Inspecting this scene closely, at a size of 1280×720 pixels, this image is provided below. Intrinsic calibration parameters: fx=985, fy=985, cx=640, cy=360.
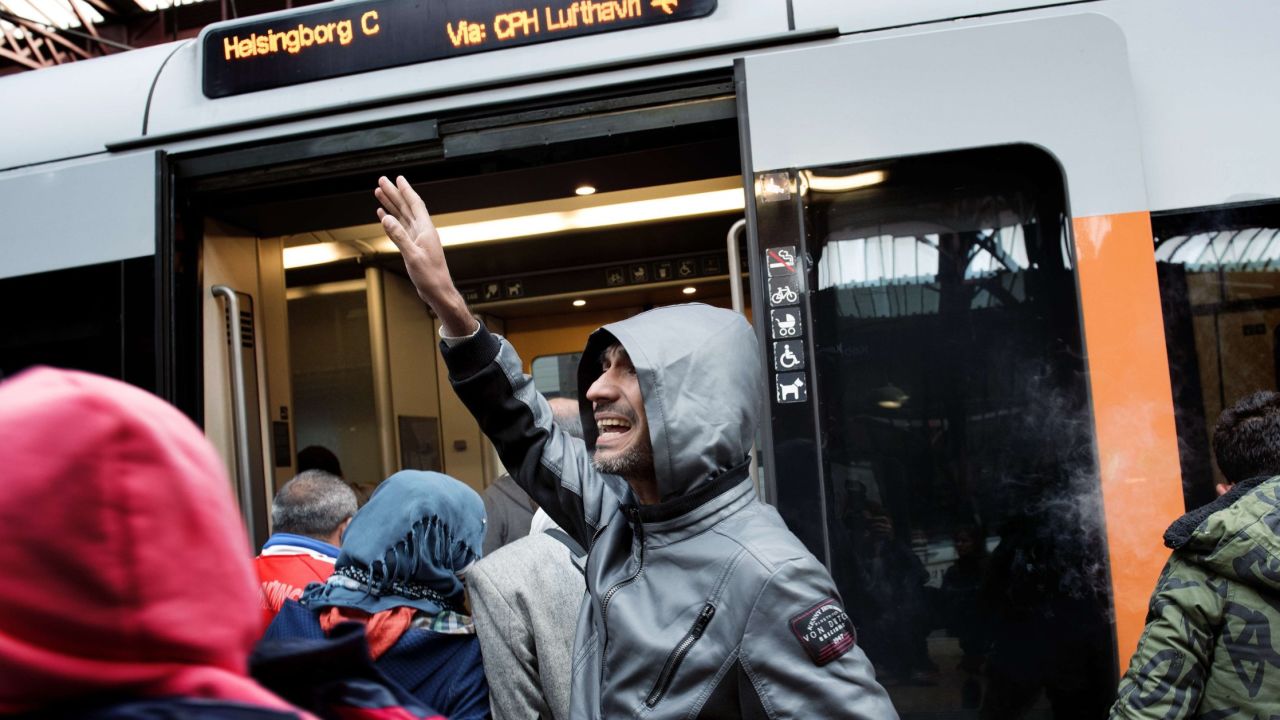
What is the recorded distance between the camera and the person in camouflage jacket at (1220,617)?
1977mm

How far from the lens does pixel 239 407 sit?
365 cm

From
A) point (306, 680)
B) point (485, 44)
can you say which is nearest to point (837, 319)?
point (485, 44)

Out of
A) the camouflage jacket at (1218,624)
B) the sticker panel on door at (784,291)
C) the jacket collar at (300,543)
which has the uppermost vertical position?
the sticker panel on door at (784,291)

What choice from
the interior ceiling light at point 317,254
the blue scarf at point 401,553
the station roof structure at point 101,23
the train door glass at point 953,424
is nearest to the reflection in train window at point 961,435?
the train door glass at point 953,424

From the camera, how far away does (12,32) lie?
9984 mm

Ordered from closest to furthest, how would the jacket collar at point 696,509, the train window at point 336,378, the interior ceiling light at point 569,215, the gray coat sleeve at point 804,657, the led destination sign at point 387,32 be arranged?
the gray coat sleeve at point 804,657 → the jacket collar at point 696,509 → the led destination sign at point 387,32 → the interior ceiling light at point 569,215 → the train window at point 336,378

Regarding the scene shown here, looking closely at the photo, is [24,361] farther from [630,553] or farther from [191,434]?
[191,434]

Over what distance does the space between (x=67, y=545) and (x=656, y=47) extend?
2.64 metres

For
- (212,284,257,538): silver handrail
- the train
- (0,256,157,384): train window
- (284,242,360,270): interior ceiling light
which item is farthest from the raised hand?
(284,242,360,270): interior ceiling light

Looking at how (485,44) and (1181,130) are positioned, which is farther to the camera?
(485,44)

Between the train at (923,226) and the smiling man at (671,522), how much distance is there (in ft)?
2.61

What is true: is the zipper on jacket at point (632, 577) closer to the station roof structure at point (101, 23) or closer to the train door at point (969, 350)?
the train door at point (969, 350)

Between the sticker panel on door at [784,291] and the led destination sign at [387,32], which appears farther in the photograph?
the led destination sign at [387,32]

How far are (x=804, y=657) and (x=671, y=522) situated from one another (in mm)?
361
